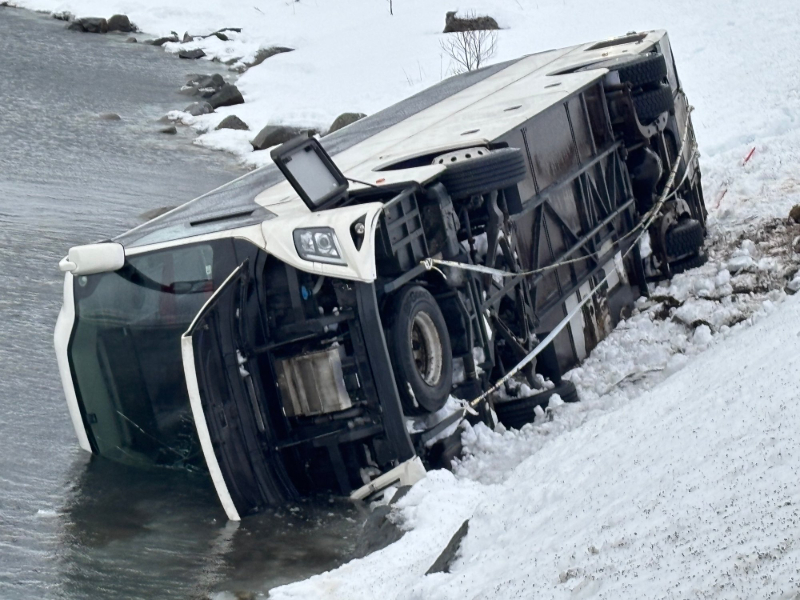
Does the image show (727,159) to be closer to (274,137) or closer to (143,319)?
(274,137)

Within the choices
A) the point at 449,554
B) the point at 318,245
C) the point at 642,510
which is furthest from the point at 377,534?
the point at 642,510

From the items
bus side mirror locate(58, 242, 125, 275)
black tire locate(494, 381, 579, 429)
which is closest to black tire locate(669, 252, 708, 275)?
black tire locate(494, 381, 579, 429)

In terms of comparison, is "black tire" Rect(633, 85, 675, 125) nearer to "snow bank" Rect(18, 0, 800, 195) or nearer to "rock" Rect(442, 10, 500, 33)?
"snow bank" Rect(18, 0, 800, 195)

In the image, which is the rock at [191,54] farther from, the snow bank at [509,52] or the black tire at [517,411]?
the black tire at [517,411]

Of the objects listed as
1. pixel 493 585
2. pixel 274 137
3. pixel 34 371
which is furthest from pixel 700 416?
pixel 274 137

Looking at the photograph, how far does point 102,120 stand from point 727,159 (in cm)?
1295

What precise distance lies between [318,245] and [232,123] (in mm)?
15370

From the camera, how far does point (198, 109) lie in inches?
894

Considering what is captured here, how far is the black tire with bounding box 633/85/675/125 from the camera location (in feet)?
35.1

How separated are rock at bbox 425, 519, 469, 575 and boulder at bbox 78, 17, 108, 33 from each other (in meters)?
30.3

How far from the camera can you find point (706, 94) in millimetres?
18047

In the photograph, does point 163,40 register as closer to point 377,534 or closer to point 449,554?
point 377,534

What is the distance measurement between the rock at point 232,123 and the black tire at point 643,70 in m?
11.6

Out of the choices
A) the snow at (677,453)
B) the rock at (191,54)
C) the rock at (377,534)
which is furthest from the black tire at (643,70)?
the rock at (191,54)
